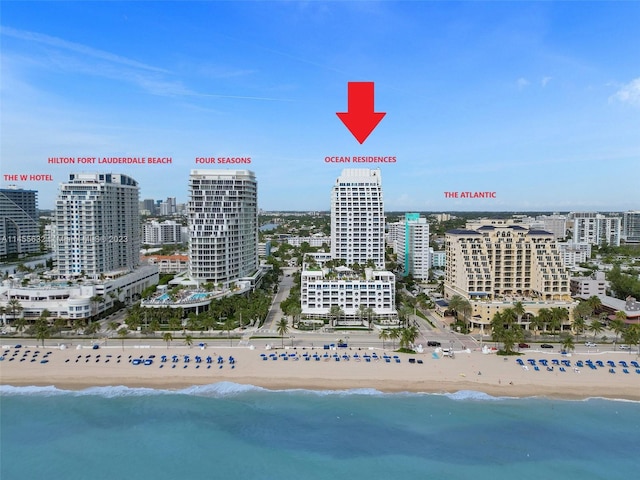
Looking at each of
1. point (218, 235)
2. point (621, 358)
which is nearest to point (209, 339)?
point (218, 235)

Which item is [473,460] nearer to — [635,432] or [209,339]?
[635,432]

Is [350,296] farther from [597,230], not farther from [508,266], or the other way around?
[597,230]

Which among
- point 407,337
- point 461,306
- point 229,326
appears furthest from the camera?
point 461,306

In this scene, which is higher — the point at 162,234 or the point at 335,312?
the point at 162,234

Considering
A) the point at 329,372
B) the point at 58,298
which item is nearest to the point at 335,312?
the point at 329,372

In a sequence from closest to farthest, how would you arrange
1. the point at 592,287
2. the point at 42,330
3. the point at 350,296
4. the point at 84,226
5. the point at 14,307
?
the point at 42,330
the point at 14,307
the point at 350,296
the point at 84,226
the point at 592,287

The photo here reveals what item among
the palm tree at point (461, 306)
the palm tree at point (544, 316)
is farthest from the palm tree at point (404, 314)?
the palm tree at point (544, 316)

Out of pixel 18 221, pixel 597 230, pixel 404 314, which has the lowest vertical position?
pixel 404 314
